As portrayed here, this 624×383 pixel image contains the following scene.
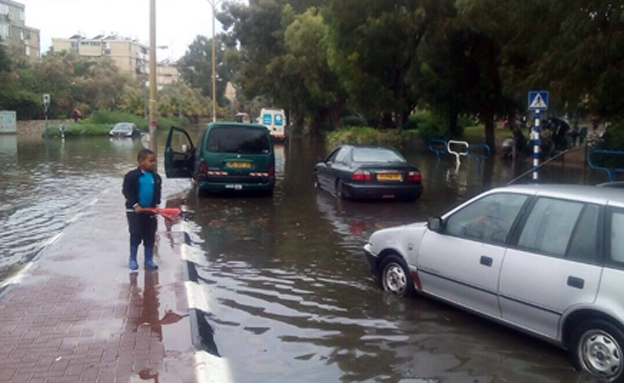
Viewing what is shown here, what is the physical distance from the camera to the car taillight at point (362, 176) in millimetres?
15195

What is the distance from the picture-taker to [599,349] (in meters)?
5.20

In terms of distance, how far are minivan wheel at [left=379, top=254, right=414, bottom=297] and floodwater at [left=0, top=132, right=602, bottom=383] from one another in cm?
14

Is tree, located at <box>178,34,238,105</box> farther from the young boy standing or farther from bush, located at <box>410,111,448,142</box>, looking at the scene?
the young boy standing

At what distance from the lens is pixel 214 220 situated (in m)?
13.2

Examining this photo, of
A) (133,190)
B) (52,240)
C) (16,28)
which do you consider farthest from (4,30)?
(133,190)

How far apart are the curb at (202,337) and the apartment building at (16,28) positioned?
7963 cm

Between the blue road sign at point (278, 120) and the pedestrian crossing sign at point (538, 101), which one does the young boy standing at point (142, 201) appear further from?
the blue road sign at point (278, 120)

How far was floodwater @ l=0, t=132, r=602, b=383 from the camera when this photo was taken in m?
5.64

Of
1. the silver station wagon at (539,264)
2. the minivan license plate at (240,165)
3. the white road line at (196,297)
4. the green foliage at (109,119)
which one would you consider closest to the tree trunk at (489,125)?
the minivan license plate at (240,165)

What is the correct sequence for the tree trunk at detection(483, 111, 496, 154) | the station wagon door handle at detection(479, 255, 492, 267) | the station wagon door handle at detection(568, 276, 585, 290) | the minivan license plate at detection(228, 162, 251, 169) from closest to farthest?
the station wagon door handle at detection(568, 276, 585, 290), the station wagon door handle at detection(479, 255, 492, 267), the minivan license plate at detection(228, 162, 251, 169), the tree trunk at detection(483, 111, 496, 154)

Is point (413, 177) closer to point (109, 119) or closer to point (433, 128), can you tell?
point (433, 128)

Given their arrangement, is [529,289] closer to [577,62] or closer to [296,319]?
[296,319]

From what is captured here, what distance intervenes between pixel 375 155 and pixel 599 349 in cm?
1094

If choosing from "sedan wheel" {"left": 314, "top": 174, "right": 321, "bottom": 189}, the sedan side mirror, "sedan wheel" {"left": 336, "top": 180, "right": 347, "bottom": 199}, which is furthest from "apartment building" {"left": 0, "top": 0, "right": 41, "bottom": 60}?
the sedan side mirror
